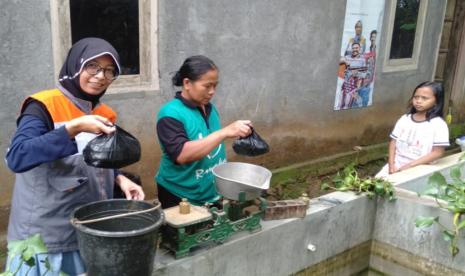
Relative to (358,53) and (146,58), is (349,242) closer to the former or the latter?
(146,58)

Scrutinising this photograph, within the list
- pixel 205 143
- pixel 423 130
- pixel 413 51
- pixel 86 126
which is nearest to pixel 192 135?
pixel 205 143

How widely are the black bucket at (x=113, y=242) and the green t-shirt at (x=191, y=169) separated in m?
0.60

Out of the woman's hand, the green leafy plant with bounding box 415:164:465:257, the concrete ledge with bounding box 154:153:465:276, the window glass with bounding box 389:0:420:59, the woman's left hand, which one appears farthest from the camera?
the window glass with bounding box 389:0:420:59

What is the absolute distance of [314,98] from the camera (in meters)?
6.54

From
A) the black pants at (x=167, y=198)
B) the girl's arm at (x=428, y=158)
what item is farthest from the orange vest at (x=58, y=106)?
the girl's arm at (x=428, y=158)

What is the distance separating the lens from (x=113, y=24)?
4535mm

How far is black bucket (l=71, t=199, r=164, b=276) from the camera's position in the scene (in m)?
1.75

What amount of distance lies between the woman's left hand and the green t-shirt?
1.17ft

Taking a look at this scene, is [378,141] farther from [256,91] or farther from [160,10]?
[160,10]

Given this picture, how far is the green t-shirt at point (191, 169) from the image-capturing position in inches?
97.7

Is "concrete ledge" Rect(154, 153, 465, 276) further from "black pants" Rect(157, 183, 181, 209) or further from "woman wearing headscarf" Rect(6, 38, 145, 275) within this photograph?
"woman wearing headscarf" Rect(6, 38, 145, 275)

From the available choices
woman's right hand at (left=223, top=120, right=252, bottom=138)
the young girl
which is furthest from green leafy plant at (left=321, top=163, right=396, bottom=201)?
woman's right hand at (left=223, top=120, right=252, bottom=138)

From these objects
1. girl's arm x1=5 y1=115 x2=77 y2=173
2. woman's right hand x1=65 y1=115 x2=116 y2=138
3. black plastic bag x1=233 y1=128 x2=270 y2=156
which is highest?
woman's right hand x1=65 y1=115 x2=116 y2=138

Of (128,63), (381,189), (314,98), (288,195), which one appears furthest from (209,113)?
(314,98)
